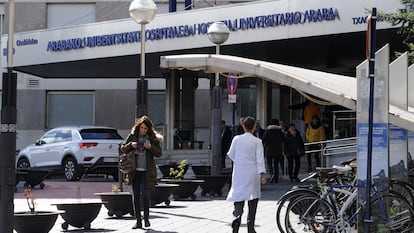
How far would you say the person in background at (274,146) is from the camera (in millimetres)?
20391

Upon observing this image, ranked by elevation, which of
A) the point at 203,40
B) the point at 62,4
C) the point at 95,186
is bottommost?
the point at 95,186

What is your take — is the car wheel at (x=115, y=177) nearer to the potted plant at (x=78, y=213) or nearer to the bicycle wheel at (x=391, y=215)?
the potted plant at (x=78, y=213)

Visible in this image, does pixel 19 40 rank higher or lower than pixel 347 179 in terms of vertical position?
higher

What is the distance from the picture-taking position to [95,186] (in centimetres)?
2112

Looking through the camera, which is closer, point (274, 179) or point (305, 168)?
point (274, 179)

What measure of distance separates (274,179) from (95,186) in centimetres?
495

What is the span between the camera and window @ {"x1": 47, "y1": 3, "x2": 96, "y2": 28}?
123 feet

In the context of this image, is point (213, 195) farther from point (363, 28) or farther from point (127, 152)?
point (363, 28)

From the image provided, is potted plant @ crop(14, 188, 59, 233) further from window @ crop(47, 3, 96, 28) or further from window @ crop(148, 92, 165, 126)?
window @ crop(47, 3, 96, 28)

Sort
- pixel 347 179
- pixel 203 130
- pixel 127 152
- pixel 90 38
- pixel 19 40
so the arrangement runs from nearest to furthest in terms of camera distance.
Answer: pixel 347 179, pixel 127 152, pixel 90 38, pixel 19 40, pixel 203 130

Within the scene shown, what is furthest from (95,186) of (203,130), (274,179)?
(203,130)

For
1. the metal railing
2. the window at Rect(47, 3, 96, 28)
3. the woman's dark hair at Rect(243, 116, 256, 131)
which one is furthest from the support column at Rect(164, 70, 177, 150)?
the woman's dark hair at Rect(243, 116, 256, 131)

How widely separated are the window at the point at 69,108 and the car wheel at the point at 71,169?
14.8 meters

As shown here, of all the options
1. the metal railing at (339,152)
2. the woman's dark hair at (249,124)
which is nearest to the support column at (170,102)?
the metal railing at (339,152)
